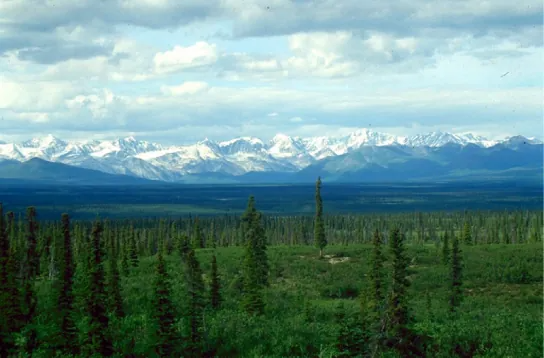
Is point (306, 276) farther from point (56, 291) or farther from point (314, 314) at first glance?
point (56, 291)

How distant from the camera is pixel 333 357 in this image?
3688 centimetres

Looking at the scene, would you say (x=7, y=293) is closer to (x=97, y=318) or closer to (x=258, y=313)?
(x=97, y=318)

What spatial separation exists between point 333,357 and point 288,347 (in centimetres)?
628

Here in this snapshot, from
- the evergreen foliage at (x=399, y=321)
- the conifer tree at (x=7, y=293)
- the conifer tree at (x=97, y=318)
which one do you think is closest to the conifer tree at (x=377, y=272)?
the evergreen foliage at (x=399, y=321)

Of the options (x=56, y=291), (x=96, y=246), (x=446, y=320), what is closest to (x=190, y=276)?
(x=96, y=246)

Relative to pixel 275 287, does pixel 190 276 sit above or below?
above

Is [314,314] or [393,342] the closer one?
[393,342]

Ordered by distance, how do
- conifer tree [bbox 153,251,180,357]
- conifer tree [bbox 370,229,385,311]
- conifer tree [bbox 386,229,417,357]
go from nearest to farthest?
conifer tree [bbox 386,229,417,357] < conifer tree [bbox 153,251,180,357] < conifer tree [bbox 370,229,385,311]

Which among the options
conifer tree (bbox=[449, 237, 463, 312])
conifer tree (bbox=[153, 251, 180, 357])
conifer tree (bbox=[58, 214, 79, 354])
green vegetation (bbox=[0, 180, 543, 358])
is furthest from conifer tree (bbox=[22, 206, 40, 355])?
conifer tree (bbox=[449, 237, 463, 312])

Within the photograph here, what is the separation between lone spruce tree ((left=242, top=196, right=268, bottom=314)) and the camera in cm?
5759

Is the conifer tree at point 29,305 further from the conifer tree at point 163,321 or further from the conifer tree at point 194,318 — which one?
→ the conifer tree at point 194,318

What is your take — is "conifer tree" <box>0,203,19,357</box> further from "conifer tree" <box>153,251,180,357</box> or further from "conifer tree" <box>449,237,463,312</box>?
"conifer tree" <box>449,237,463,312</box>

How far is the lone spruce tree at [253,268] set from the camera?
189ft

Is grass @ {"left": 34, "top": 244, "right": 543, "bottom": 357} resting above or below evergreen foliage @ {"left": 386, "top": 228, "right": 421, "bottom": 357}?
below
